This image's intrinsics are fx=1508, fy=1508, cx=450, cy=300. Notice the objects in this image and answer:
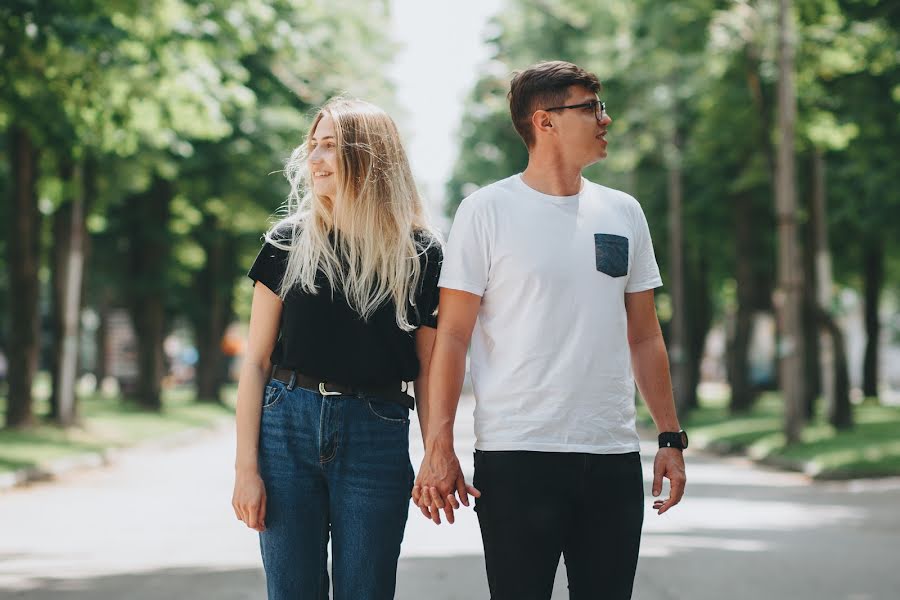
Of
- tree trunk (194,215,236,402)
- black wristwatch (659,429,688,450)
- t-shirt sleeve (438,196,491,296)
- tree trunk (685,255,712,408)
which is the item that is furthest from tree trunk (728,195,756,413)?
t-shirt sleeve (438,196,491,296)

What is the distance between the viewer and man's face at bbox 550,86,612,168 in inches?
159

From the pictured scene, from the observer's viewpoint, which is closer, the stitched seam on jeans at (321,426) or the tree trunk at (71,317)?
the stitched seam on jeans at (321,426)

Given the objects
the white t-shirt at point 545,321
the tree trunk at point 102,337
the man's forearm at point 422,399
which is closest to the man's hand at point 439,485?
the white t-shirt at point 545,321

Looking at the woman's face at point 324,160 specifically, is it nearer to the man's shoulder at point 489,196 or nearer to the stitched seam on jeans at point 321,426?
the man's shoulder at point 489,196

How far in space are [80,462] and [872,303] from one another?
948 inches

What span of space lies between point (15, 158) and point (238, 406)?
20512 mm

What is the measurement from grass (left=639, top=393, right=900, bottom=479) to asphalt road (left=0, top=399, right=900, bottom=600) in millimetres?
718

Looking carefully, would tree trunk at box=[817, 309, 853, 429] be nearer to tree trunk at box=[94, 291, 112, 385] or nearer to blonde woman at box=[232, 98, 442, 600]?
blonde woman at box=[232, 98, 442, 600]

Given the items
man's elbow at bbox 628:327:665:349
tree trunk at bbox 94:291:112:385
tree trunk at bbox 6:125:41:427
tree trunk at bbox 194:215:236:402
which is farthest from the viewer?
tree trunk at bbox 94:291:112:385

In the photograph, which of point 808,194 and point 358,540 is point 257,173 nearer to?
point 808,194

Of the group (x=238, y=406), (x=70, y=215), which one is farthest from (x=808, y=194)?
(x=238, y=406)

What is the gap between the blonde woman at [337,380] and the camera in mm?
3896

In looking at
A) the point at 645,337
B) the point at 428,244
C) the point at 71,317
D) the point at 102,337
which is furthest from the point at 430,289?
the point at 102,337

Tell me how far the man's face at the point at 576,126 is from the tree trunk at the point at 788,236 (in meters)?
18.1
